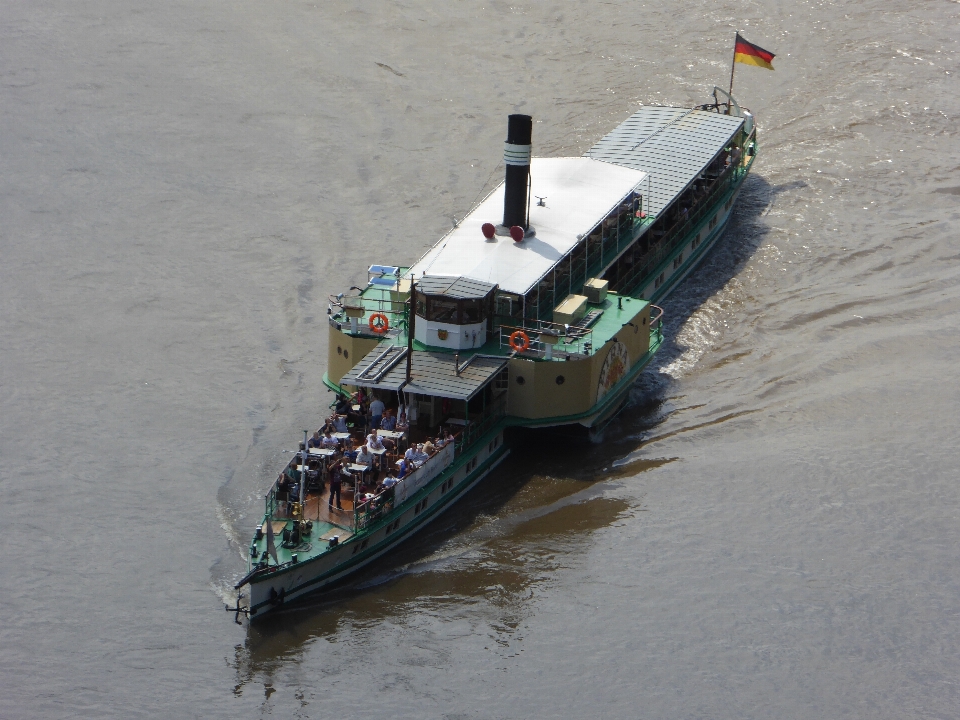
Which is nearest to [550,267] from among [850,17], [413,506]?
[413,506]

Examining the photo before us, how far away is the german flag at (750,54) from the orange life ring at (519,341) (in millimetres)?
18284

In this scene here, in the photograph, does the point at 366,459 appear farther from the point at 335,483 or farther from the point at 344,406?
the point at 344,406

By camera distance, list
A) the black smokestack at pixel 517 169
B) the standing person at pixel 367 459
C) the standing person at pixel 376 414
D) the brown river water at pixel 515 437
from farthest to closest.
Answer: the black smokestack at pixel 517 169 → the standing person at pixel 376 414 → the standing person at pixel 367 459 → the brown river water at pixel 515 437

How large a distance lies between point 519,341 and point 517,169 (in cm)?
515

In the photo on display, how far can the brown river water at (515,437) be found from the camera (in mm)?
26984

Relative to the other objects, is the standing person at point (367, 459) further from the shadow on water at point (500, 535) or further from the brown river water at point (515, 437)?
the brown river water at point (515, 437)

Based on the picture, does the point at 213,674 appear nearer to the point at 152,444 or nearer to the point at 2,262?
the point at 152,444

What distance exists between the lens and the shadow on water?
2792 cm

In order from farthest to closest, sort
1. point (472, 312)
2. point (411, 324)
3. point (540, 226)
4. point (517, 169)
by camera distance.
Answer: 1. point (540, 226)
2. point (517, 169)
3. point (472, 312)
4. point (411, 324)

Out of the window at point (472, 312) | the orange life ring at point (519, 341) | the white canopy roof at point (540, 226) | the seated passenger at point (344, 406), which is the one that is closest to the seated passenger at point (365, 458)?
the seated passenger at point (344, 406)

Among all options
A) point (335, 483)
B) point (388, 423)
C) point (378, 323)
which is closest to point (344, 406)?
point (388, 423)

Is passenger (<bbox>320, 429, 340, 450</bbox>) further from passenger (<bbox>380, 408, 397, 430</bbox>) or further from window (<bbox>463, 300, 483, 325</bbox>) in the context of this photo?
window (<bbox>463, 300, 483, 325</bbox>)

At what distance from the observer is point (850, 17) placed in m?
54.6

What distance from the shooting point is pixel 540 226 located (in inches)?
1422
